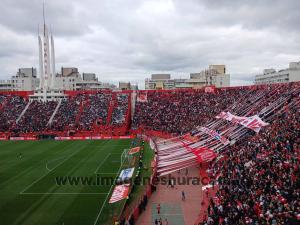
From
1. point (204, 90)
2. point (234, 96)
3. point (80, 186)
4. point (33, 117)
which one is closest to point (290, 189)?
point (80, 186)

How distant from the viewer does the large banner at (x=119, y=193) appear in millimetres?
25266

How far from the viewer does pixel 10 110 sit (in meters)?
74.3

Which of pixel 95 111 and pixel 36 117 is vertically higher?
pixel 95 111

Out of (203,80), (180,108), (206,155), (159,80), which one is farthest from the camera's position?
(159,80)

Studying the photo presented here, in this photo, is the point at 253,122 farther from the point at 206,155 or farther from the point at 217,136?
the point at 206,155

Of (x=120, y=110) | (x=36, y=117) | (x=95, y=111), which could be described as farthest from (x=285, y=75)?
(x=36, y=117)

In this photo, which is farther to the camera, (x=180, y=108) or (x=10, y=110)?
(x=10, y=110)

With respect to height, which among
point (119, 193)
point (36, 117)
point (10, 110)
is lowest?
point (119, 193)

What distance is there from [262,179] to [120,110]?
5135 cm

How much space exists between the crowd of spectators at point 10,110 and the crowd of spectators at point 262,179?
49.4m

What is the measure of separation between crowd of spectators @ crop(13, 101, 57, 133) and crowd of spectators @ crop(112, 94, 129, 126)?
13.2 meters

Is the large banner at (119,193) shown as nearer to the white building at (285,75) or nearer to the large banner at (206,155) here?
the large banner at (206,155)

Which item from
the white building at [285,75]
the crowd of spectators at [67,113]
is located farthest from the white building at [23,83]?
the white building at [285,75]

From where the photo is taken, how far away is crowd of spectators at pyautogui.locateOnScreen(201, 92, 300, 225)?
59.6 feet
